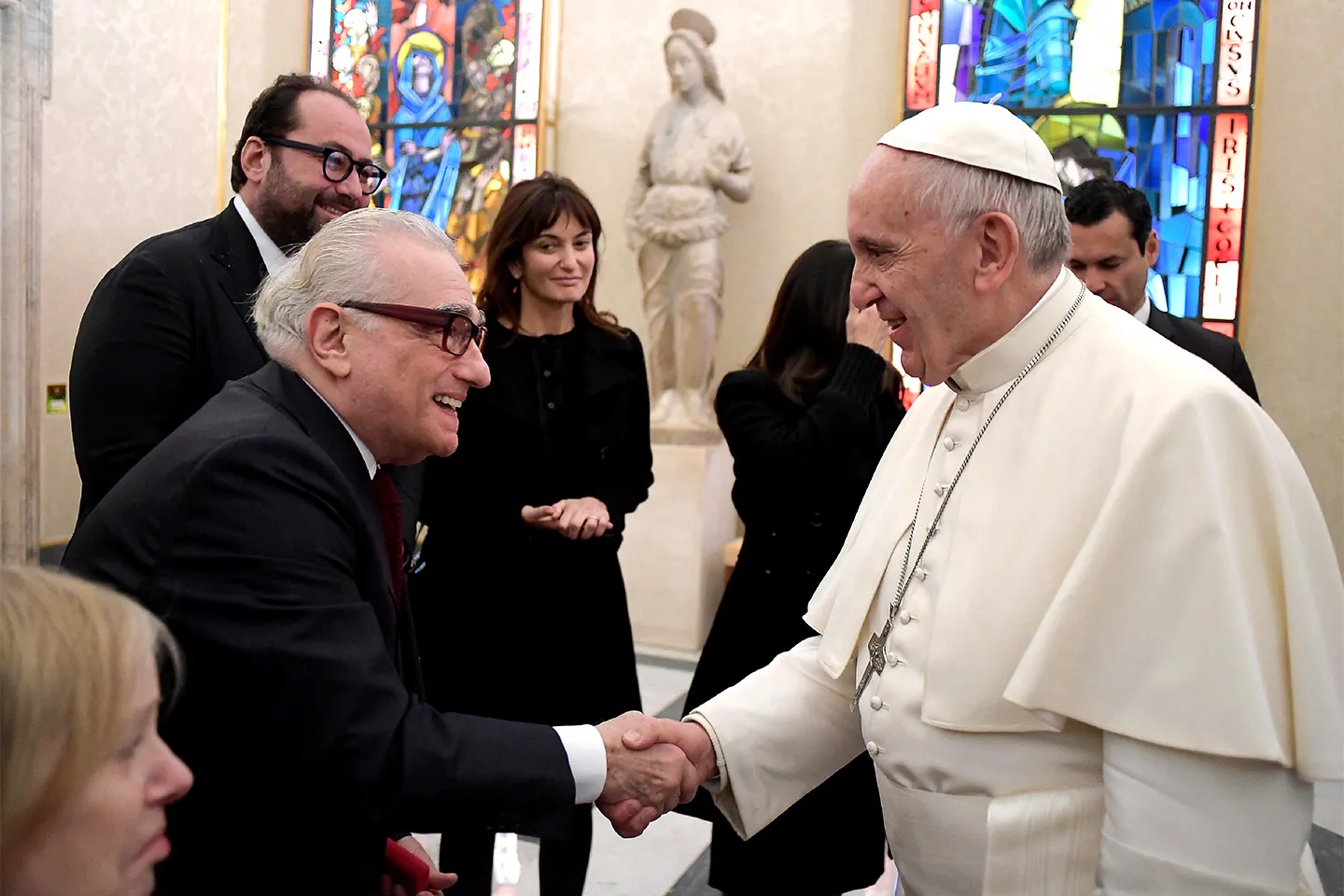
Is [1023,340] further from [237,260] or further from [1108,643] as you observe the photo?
[237,260]

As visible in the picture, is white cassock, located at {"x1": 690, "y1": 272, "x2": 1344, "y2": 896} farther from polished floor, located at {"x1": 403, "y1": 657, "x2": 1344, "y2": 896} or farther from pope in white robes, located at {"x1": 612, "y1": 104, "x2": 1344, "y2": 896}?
polished floor, located at {"x1": 403, "y1": 657, "x2": 1344, "y2": 896}

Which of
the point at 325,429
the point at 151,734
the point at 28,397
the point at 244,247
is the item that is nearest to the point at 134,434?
the point at 244,247

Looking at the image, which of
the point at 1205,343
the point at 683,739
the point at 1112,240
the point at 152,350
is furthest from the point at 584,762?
the point at 1205,343

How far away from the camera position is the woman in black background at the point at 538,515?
11.0 ft

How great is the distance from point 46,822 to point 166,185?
6729 millimetres

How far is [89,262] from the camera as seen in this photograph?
7117 millimetres

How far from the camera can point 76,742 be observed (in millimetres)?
1091

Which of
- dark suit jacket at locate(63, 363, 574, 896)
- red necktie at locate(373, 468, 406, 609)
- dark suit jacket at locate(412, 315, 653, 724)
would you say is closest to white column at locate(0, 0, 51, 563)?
dark suit jacket at locate(412, 315, 653, 724)

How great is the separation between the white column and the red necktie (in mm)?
5101

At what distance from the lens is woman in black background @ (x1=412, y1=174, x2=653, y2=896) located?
335 centimetres

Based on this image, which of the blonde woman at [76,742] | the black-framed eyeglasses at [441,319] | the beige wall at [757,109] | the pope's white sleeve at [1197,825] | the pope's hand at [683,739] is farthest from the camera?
the beige wall at [757,109]

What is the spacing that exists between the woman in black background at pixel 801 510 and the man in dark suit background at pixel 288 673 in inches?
50.7

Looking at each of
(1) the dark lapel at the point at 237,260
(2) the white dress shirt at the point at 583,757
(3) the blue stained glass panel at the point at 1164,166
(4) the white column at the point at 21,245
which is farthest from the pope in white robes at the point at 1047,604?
(3) the blue stained glass panel at the point at 1164,166

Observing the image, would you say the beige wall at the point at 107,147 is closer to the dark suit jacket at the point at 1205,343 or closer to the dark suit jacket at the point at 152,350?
the dark suit jacket at the point at 152,350
